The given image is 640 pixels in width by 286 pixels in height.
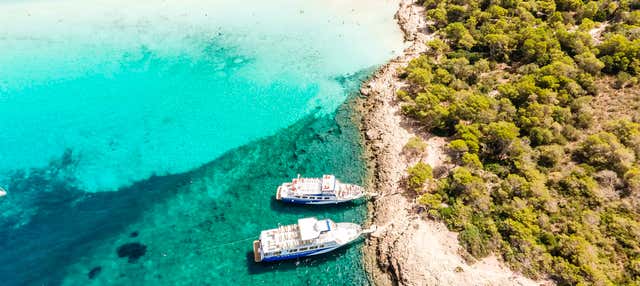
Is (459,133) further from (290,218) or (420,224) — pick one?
(290,218)

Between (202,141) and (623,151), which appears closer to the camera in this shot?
(623,151)

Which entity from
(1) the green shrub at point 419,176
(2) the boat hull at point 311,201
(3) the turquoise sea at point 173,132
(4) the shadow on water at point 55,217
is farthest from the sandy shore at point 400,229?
Result: (4) the shadow on water at point 55,217

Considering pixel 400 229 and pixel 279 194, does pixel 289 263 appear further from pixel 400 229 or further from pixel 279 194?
pixel 400 229

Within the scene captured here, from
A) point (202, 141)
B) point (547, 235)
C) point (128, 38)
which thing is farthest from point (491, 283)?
point (128, 38)

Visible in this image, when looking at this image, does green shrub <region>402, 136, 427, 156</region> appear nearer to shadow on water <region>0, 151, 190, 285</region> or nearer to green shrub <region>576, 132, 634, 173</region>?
green shrub <region>576, 132, 634, 173</region>

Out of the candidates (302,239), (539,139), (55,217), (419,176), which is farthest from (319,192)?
(55,217)

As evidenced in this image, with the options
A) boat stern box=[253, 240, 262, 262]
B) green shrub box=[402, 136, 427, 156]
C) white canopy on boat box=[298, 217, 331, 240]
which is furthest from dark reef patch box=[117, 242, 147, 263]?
green shrub box=[402, 136, 427, 156]
